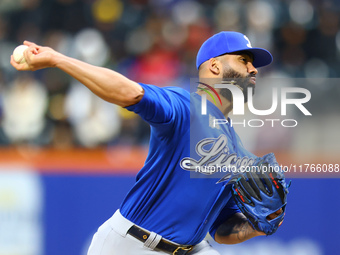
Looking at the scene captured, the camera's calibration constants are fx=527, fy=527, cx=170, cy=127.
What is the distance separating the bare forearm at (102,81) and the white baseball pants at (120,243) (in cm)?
102

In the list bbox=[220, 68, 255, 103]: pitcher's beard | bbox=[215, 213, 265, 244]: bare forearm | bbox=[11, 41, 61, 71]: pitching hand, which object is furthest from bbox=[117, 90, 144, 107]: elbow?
bbox=[215, 213, 265, 244]: bare forearm

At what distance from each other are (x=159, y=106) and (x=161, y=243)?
95 centimetres

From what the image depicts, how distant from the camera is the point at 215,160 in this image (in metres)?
3.29

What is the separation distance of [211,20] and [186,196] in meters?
5.77

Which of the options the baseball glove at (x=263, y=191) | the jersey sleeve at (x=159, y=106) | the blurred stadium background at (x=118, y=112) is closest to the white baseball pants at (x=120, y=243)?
the baseball glove at (x=263, y=191)

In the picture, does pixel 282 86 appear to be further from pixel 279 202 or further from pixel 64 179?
pixel 279 202

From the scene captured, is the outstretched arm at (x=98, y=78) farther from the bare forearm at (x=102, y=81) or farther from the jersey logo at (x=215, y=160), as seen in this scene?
the jersey logo at (x=215, y=160)

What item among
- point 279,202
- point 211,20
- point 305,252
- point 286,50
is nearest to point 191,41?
point 211,20

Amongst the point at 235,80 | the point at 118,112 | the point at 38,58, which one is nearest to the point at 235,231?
the point at 235,80

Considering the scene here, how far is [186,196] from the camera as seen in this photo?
3.16 m

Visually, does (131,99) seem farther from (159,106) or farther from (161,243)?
(161,243)

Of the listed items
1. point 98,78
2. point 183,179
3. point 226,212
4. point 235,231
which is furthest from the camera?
point 226,212

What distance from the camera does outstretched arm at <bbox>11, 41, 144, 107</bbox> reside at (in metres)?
2.50

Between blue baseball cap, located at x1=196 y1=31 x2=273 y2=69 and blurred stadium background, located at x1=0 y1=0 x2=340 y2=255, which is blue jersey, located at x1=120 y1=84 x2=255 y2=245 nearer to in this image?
blue baseball cap, located at x1=196 y1=31 x2=273 y2=69
